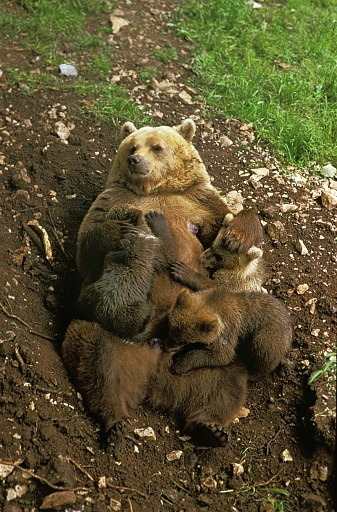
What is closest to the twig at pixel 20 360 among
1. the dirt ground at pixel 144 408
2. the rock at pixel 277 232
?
the dirt ground at pixel 144 408

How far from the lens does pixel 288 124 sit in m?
7.78

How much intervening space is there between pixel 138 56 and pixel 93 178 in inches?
103

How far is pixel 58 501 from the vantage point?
13.4 ft

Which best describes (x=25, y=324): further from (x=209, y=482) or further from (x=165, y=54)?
(x=165, y=54)

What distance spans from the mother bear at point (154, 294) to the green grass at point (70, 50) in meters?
1.90

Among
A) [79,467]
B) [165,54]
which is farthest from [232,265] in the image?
[165,54]

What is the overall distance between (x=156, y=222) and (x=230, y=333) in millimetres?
1083

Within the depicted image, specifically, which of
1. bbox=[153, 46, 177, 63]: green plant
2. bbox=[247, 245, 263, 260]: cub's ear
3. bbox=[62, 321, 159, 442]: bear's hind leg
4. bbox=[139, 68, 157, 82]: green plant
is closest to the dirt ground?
bbox=[62, 321, 159, 442]: bear's hind leg

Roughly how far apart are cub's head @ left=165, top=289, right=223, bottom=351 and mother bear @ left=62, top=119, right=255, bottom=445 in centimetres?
24

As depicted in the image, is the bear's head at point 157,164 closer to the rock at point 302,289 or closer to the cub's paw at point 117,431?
the rock at point 302,289

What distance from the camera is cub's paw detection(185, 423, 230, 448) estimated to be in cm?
Answer: 481

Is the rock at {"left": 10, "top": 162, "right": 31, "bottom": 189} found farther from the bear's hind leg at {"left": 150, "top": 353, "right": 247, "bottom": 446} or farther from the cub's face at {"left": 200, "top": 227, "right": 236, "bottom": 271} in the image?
the bear's hind leg at {"left": 150, "top": 353, "right": 247, "bottom": 446}

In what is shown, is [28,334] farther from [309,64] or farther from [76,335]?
[309,64]

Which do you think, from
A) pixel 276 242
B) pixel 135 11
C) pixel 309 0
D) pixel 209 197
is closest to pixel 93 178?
pixel 209 197
